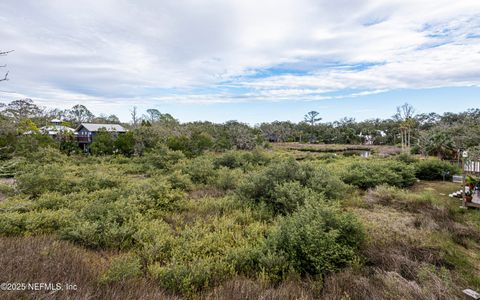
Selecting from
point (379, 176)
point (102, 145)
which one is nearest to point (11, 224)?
point (379, 176)

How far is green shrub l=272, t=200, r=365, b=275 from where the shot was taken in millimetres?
4562

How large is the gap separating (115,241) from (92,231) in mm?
575

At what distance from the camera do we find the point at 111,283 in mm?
3582

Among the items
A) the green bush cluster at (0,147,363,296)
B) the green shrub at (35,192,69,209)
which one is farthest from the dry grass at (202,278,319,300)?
the green shrub at (35,192,69,209)

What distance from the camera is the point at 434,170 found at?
47.8ft

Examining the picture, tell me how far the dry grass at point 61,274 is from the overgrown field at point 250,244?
2 centimetres

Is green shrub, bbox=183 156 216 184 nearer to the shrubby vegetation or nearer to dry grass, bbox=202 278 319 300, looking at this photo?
the shrubby vegetation

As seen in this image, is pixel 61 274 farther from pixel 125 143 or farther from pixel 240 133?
pixel 240 133

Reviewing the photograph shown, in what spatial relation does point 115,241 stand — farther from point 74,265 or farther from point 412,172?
point 412,172

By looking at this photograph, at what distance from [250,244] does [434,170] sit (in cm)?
1470

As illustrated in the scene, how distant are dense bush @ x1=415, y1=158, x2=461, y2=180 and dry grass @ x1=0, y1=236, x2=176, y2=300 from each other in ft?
54.8

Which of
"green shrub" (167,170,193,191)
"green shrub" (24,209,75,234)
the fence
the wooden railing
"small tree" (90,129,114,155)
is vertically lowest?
"green shrub" (24,209,75,234)

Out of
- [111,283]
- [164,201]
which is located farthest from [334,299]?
[164,201]

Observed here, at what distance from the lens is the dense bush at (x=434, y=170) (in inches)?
565
